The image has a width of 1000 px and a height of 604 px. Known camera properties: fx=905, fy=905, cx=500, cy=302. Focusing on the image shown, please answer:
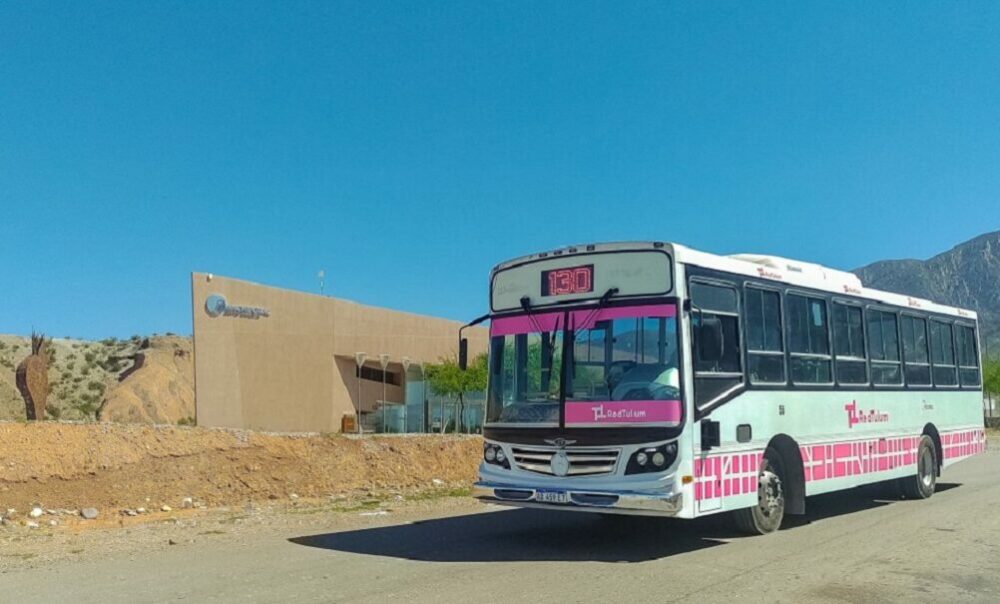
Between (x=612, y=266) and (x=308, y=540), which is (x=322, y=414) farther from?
(x=612, y=266)

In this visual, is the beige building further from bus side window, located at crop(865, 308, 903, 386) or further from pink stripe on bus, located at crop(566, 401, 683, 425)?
pink stripe on bus, located at crop(566, 401, 683, 425)

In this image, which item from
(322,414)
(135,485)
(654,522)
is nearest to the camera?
(654,522)

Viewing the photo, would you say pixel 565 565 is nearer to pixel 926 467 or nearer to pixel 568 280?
pixel 568 280

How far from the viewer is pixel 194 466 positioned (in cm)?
1956

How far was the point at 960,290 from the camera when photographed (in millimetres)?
162625

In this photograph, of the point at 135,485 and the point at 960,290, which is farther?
the point at 960,290

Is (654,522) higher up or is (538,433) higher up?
(538,433)

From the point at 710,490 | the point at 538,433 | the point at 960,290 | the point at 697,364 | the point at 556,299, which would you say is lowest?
the point at 710,490

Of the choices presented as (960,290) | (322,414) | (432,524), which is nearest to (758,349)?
(432,524)

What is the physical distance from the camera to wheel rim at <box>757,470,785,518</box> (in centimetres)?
1112

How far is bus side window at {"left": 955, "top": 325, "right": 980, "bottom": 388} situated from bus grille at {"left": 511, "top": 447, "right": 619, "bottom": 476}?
10447 mm

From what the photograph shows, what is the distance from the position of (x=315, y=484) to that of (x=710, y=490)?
1298 cm

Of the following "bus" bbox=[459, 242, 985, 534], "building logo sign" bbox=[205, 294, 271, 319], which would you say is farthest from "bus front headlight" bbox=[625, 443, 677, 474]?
"building logo sign" bbox=[205, 294, 271, 319]

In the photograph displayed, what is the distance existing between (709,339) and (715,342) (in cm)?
10
